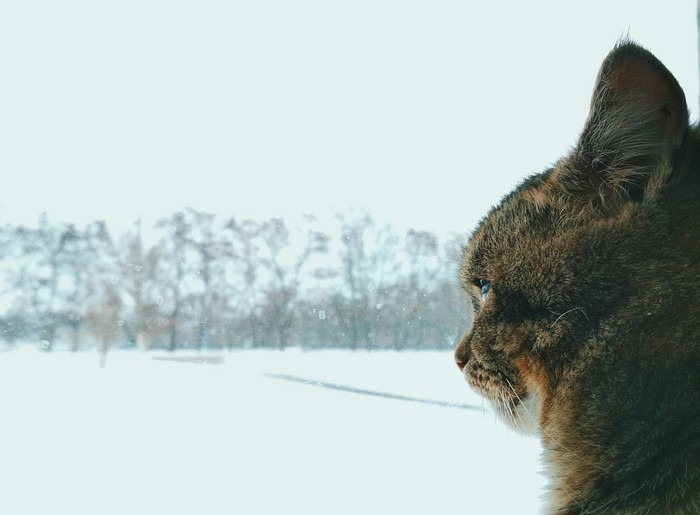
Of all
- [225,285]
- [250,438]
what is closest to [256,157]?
[225,285]

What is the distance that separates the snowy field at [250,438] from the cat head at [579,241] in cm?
58

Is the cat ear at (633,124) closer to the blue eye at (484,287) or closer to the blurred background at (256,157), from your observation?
the blue eye at (484,287)

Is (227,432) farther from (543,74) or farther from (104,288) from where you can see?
(543,74)

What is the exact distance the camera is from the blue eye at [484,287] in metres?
0.71

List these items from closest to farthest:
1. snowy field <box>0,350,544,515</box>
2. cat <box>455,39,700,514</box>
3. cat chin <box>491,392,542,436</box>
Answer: cat <box>455,39,700,514</box> < cat chin <box>491,392,542,436</box> < snowy field <box>0,350,544,515</box>

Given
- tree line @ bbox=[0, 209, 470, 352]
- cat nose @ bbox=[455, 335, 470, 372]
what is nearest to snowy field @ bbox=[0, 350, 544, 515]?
tree line @ bbox=[0, 209, 470, 352]

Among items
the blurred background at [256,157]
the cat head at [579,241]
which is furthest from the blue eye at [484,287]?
the blurred background at [256,157]

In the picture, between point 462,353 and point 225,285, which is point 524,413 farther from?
point 225,285

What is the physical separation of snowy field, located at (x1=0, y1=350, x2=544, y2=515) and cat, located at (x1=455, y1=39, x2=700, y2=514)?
615mm

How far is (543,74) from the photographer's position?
57.1 inches

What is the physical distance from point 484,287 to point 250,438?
97cm

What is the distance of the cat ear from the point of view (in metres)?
0.55

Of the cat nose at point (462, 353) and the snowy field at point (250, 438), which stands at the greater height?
the cat nose at point (462, 353)

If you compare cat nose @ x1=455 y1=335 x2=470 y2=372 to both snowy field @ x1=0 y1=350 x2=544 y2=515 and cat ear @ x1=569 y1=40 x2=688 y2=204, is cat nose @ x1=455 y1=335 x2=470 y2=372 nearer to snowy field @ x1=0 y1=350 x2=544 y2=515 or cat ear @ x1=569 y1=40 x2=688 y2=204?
cat ear @ x1=569 y1=40 x2=688 y2=204
